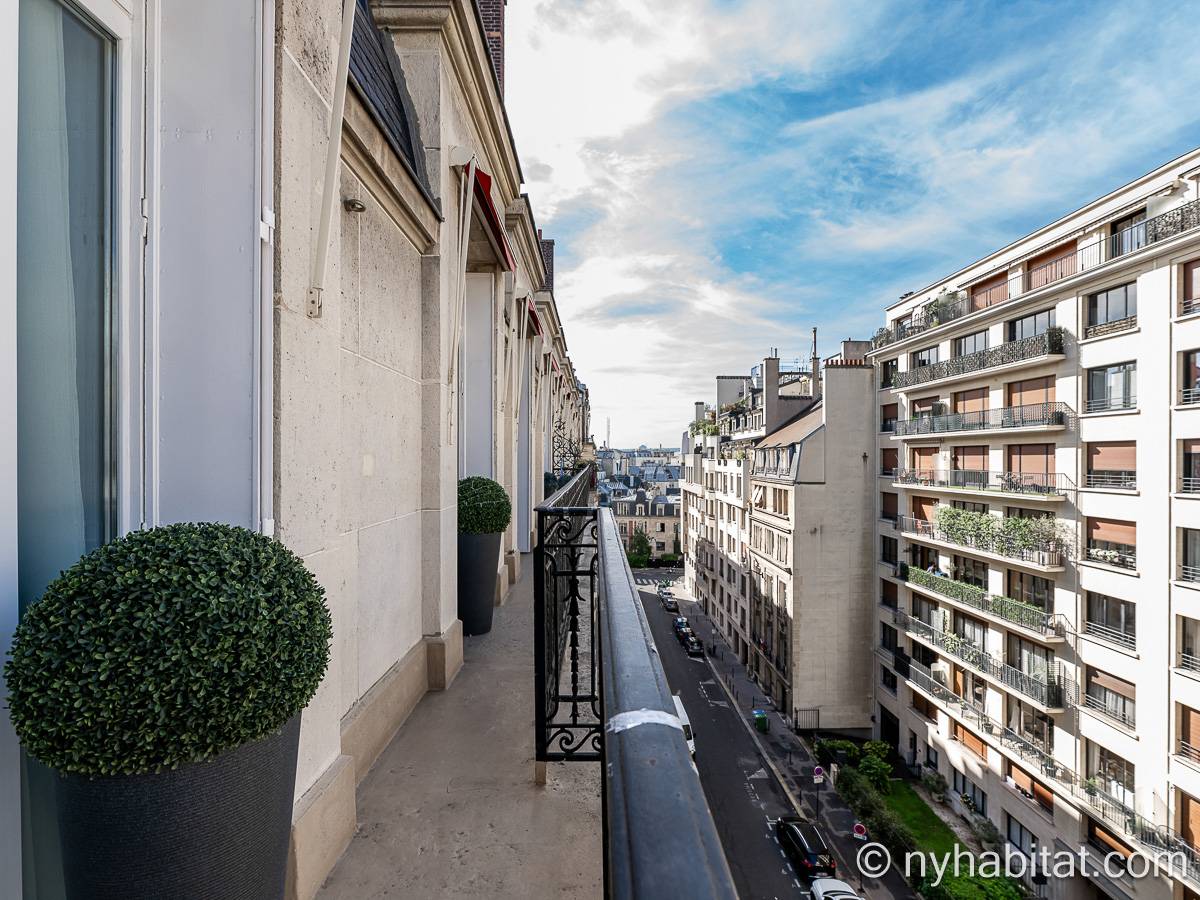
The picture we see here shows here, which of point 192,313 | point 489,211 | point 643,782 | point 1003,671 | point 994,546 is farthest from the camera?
point 994,546

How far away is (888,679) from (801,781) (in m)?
6.14

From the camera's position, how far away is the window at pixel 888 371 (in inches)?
1016

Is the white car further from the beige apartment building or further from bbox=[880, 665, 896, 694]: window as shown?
bbox=[880, 665, 896, 694]: window

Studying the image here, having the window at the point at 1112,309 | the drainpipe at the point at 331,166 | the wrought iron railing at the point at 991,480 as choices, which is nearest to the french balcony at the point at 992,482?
the wrought iron railing at the point at 991,480

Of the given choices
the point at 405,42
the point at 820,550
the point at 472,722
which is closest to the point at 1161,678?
the point at 820,550

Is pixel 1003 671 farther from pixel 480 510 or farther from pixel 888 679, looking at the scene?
pixel 480 510

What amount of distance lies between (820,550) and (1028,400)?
10.2m

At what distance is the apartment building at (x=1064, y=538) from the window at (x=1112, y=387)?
0.07 metres

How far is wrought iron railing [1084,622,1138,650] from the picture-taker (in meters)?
14.9

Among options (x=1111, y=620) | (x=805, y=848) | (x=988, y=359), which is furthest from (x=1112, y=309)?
(x=805, y=848)

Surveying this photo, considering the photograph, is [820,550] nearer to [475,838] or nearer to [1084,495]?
[1084,495]

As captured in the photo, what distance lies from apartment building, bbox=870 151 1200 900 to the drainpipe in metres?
18.3

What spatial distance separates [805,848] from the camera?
1706 centimetres

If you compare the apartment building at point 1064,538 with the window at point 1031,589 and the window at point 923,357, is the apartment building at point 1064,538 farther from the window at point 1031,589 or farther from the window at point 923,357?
the window at point 923,357
